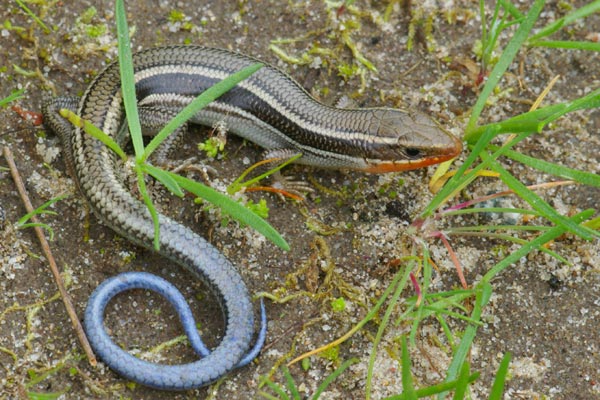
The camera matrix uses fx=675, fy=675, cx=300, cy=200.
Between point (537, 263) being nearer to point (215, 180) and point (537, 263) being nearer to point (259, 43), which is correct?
point (215, 180)

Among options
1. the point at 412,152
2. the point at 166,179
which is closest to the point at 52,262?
the point at 166,179

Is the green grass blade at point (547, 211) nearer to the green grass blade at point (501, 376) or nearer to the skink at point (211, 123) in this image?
the skink at point (211, 123)

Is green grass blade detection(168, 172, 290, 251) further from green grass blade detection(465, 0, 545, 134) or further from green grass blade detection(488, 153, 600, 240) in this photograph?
green grass blade detection(465, 0, 545, 134)

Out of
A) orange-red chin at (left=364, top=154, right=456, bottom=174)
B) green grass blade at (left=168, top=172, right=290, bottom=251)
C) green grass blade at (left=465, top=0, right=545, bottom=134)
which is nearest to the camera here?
green grass blade at (left=168, top=172, right=290, bottom=251)

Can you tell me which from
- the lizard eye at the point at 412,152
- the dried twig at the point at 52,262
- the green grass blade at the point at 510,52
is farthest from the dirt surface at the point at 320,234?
the green grass blade at the point at 510,52

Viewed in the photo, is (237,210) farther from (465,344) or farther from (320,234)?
(465,344)

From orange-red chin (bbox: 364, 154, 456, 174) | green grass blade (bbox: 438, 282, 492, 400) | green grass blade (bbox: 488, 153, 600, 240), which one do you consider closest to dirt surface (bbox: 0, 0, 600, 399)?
orange-red chin (bbox: 364, 154, 456, 174)
